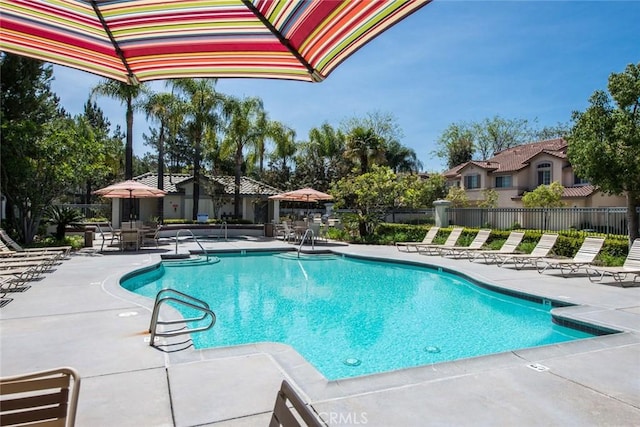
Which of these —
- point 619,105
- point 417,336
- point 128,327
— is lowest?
point 417,336

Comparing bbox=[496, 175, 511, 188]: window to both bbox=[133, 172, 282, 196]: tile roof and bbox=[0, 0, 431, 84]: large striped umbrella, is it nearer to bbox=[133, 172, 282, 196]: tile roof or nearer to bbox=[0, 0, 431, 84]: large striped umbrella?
bbox=[133, 172, 282, 196]: tile roof

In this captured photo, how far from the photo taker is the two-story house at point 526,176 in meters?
28.3

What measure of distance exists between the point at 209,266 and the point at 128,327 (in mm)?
8307

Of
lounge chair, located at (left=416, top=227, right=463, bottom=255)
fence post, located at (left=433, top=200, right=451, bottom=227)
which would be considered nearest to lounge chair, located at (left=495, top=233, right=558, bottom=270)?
lounge chair, located at (left=416, top=227, right=463, bottom=255)

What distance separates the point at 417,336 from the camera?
733cm

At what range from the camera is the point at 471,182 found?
36531 millimetres

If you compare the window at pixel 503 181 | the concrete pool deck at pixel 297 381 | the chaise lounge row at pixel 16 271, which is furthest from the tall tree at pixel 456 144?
the chaise lounge row at pixel 16 271

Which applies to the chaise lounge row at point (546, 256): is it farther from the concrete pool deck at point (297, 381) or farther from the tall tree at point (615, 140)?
the concrete pool deck at point (297, 381)

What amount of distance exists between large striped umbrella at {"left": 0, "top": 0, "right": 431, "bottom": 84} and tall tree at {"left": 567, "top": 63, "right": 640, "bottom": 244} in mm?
14357

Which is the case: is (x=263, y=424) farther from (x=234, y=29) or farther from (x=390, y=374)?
(x=234, y=29)

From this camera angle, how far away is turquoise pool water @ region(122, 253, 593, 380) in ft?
21.8

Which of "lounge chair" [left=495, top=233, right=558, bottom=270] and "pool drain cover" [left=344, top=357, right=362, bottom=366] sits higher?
"lounge chair" [left=495, top=233, right=558, bottom=270]

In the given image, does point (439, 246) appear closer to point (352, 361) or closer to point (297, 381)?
point (352, 361)

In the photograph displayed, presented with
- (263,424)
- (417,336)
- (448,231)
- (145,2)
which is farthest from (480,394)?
(448,231)
